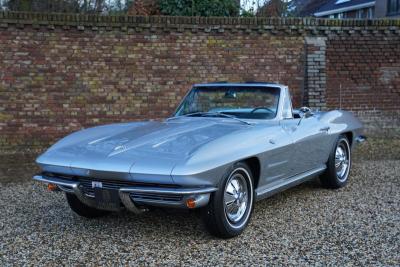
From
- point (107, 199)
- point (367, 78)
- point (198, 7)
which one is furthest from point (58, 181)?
point (367, 78)

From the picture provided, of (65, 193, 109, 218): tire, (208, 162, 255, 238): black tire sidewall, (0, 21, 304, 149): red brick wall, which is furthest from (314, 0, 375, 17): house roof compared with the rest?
(65, 193, 109, 218): tire

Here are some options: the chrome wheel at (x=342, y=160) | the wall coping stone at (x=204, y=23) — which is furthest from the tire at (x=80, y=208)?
the wall coping stone at (x=204, y=23)

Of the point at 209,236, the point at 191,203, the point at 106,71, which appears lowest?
the point at 209,236

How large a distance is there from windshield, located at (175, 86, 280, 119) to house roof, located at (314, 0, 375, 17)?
1029 inches

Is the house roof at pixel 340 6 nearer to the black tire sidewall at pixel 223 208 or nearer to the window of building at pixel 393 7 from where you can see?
the window of building at pixel 393 7

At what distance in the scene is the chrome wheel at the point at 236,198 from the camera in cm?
433

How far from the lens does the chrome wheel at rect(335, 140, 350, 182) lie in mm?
6488

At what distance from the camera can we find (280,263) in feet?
12.5

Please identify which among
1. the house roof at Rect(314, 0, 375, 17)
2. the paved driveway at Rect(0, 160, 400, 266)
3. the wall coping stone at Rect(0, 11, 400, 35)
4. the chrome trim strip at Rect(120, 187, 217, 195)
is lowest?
the paved driveway at Rect(0, 160, 400, 266)

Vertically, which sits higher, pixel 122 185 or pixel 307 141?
pixel 307 141

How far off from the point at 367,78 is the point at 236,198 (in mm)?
6473

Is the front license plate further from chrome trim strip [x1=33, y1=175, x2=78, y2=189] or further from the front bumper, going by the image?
chrome trim strip [x1=33, y1=175, x2=78, y2=189]

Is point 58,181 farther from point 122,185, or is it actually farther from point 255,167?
point 255,167

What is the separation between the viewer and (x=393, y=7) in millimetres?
27688
